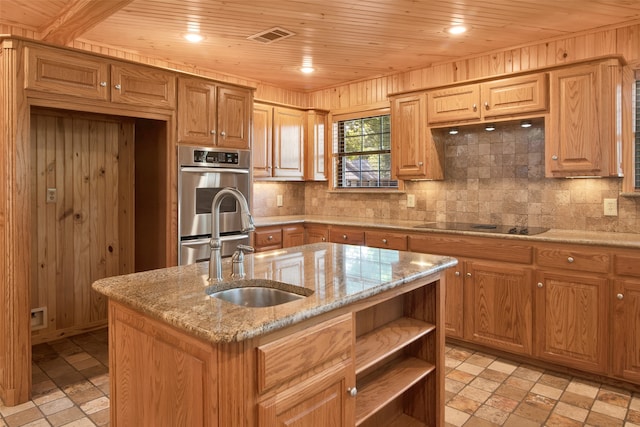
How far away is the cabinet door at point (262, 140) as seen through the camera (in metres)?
4.59

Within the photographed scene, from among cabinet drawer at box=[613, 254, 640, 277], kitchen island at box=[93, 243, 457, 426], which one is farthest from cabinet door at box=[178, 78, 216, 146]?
cabinet drawer at box=[613, 254, 640, 277]

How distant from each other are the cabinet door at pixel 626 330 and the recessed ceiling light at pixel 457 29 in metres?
2.15

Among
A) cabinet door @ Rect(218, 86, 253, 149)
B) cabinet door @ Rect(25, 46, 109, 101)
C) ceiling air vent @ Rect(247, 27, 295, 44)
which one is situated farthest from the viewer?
cabinet door @ Rect(218, 86, 253, 149)

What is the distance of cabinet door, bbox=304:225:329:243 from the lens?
4.49 m

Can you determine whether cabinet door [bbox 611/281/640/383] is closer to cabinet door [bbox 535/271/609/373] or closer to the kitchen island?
cabinet door [bbox 535/271/609/373]

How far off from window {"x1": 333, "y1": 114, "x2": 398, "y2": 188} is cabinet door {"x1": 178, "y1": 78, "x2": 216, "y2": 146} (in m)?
1.87

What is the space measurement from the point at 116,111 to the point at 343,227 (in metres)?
2.27

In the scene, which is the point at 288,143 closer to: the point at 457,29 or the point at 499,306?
the point at 457,29

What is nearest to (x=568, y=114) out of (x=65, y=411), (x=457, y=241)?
(x=457, y=241)

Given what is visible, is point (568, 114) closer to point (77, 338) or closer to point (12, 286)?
point (12, 286)

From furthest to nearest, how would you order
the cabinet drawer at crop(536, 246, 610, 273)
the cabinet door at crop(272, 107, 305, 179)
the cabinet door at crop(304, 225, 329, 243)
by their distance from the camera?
the cabinet door at crop(272, 107, 305, 179) < the cabinet door at crop(304, 225, 329, 243) < the cabinet drawer at crop(536, 246, 610, 273)

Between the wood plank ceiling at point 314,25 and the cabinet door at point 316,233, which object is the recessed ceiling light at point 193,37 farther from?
the cabinet door at point 316,233

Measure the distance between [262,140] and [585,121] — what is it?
2986 millimetres

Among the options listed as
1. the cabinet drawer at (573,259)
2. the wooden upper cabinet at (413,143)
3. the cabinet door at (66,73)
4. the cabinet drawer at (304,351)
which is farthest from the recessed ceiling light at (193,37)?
the cabinet drawer at (573,259)
